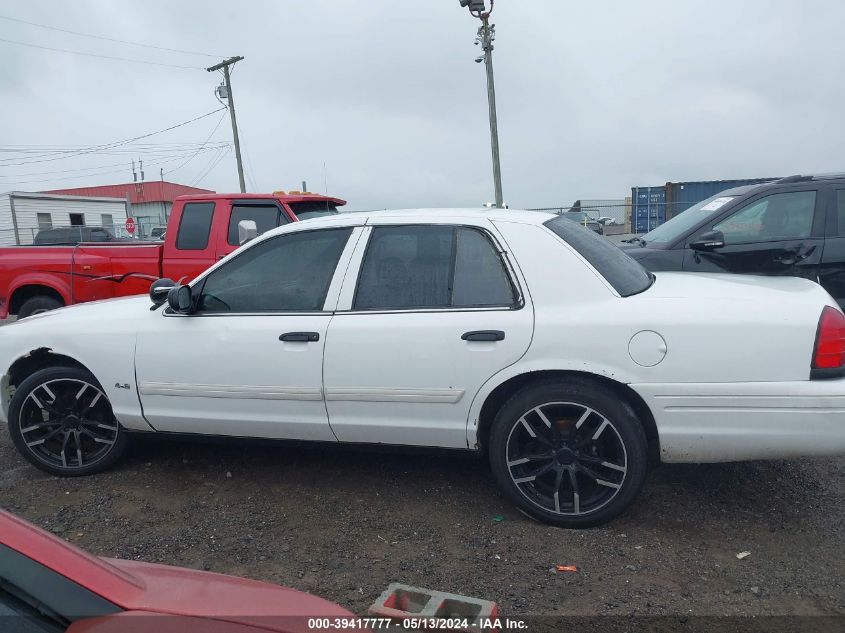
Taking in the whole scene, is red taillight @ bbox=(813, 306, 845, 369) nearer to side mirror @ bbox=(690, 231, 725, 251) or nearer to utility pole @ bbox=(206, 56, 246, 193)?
side mirror @ bbox=(690, 231, 725, 251)

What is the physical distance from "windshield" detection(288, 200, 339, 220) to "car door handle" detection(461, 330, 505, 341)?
4.08 m

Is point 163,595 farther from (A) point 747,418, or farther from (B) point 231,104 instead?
(B) point 231,104

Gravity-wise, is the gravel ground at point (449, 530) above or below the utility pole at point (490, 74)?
below

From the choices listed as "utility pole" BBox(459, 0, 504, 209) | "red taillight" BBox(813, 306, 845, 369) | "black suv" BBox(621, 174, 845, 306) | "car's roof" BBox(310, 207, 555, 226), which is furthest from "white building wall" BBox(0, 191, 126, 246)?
"red taillight" BBox(813, 306, 845, 369)

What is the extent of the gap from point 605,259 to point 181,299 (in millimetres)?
2402

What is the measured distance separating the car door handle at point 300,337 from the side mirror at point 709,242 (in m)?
3.48

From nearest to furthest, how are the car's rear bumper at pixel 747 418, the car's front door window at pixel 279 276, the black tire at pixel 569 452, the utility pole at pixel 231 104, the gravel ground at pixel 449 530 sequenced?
1. the gravel ground at pixel 449 530
2. the car's rear bumper at pixel 747 418
3. the black tire at pixel 569 452
4. the car's front door window at pixel 279 276
5. the utility pole at pixel 231 104

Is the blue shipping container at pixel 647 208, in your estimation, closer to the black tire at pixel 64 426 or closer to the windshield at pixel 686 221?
the windshield at pixel 686 221

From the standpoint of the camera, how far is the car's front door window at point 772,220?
5598 millimetres

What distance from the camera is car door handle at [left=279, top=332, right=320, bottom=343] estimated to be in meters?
3.62

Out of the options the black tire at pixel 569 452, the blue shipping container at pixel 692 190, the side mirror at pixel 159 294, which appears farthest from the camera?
the blue shipping container at pixel 692 190

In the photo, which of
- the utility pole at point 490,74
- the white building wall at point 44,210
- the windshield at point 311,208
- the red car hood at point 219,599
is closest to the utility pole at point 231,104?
the white building wall at point 44,210

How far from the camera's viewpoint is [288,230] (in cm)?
397

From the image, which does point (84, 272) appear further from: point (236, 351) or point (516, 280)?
point (516, 280)
